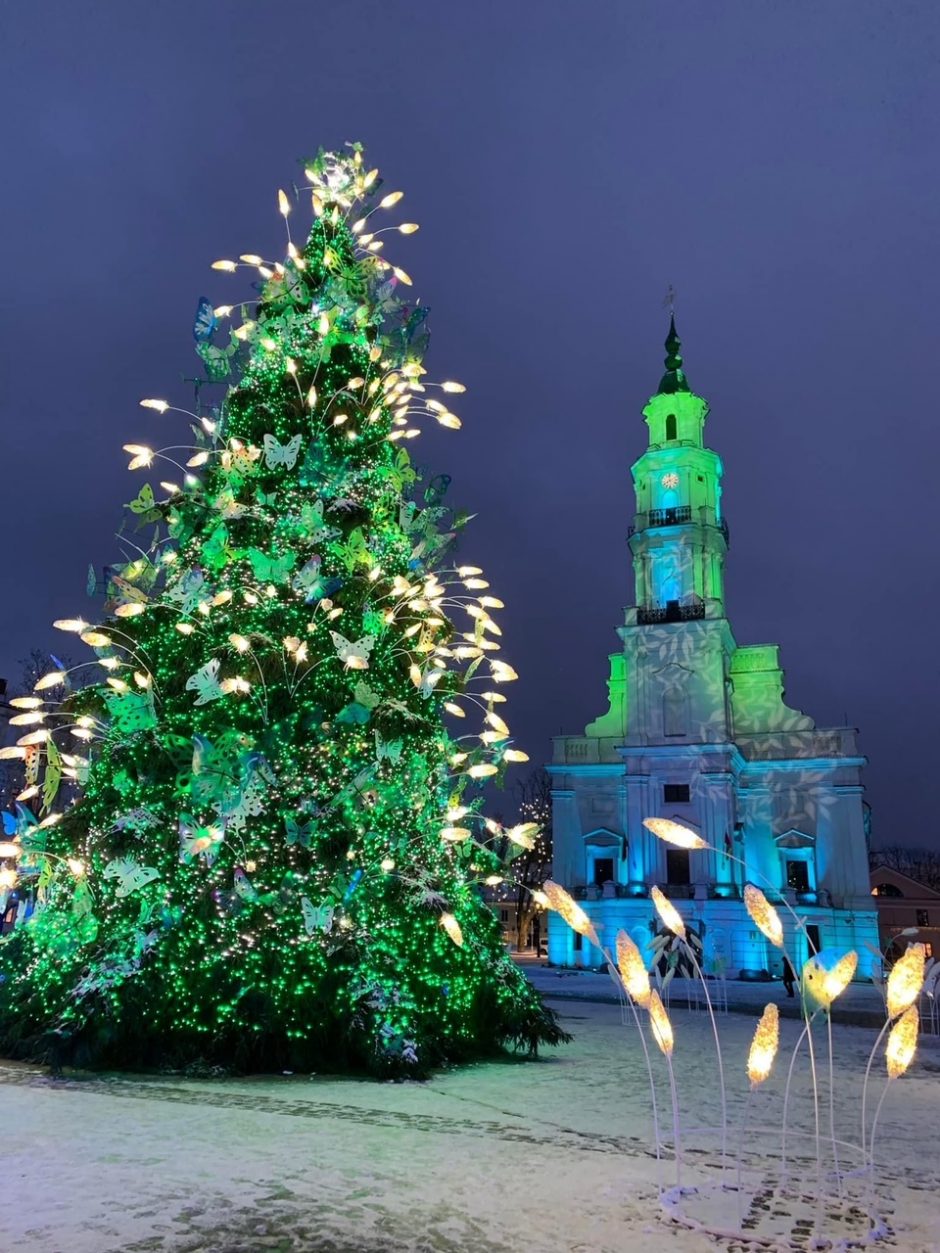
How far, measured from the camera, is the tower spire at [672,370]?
4947 cm

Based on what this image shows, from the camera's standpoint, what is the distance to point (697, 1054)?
437 inches

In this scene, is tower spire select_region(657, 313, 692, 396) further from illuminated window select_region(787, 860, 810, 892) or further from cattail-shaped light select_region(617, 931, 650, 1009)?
cattail-shaped light select_region(617, 931, 650, 1009)

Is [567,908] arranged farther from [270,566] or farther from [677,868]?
[677,868]

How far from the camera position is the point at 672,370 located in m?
50.8

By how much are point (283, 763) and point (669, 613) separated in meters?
36.5

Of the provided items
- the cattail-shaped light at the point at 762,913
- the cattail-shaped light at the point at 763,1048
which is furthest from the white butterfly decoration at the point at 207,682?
the cattail-shaped light at the point at 763,1048

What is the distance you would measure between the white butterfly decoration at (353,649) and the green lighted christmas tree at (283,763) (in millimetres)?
29

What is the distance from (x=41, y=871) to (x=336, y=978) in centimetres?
308

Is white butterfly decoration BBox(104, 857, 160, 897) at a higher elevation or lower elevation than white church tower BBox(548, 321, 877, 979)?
lower

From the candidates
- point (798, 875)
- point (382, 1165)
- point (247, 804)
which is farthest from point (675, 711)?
point (382, 1165)

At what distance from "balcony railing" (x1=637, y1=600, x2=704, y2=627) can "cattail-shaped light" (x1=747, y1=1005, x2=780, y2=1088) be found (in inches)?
1544

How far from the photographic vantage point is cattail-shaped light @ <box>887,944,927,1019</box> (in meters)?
4.72

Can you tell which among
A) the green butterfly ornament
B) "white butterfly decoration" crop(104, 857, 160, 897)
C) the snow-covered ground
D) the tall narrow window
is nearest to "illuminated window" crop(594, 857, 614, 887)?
the tall narrow window

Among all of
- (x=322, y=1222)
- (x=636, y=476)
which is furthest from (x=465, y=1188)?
(x=636, y=476)
